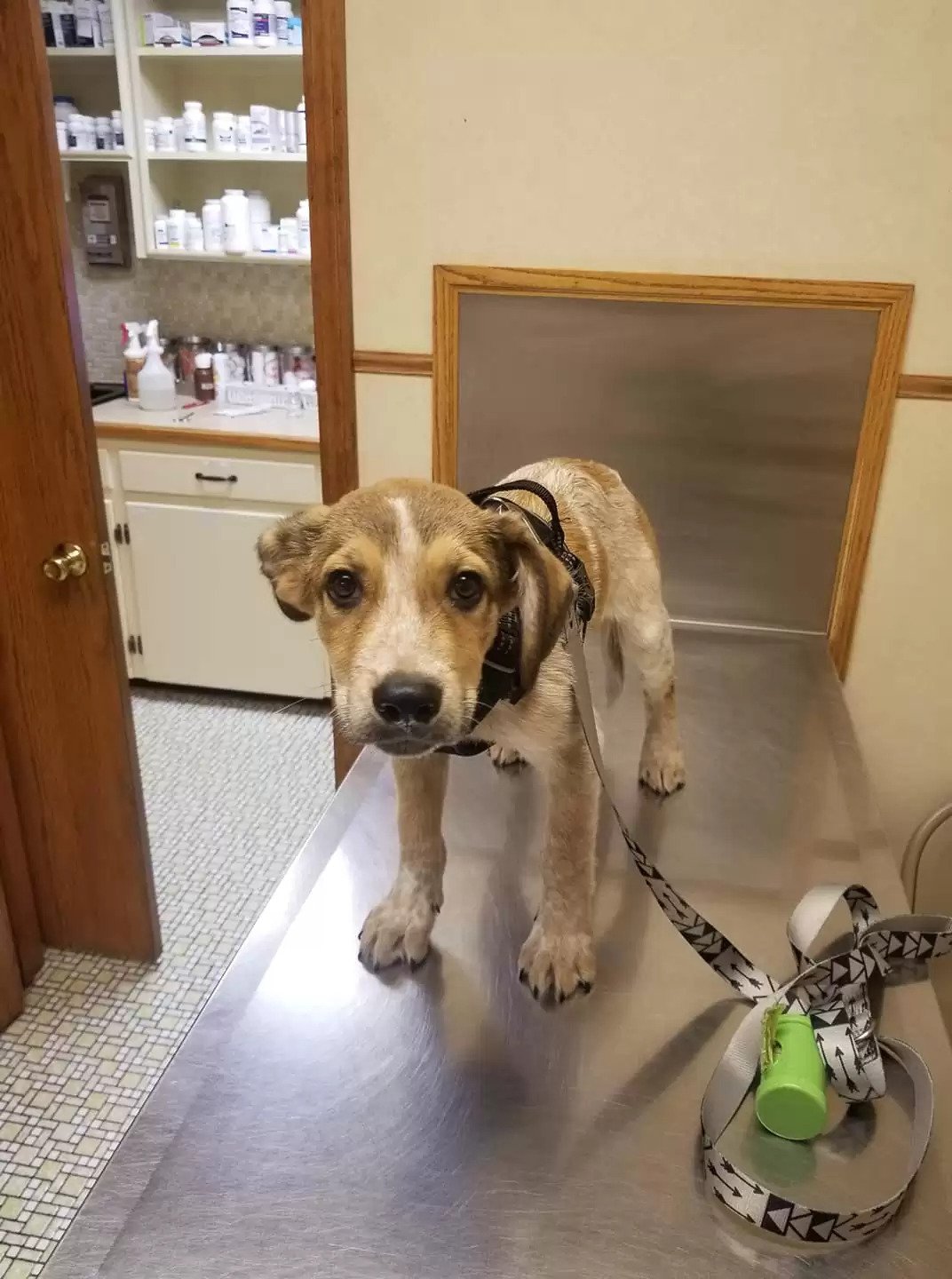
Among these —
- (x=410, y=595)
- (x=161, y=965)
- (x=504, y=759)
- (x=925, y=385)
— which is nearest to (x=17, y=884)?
(x=161, y=965)

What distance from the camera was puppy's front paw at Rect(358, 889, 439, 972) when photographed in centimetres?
112

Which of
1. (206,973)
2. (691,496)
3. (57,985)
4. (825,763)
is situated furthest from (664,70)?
(57,985)

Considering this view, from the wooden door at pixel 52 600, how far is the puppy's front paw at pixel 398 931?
44.3 inches

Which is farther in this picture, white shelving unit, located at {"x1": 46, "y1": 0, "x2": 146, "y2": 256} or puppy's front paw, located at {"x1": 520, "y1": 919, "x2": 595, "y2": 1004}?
white shelving unit, located at {"x1": 46, "y1": 0, "x2": 146, "y2": 256}

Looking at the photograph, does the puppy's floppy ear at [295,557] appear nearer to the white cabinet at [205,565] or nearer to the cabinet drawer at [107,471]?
the white cabinet at [205,565]

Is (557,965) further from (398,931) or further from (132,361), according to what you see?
(132,361)

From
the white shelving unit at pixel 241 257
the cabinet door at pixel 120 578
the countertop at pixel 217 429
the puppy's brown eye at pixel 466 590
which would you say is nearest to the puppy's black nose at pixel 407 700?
the puppy's brown eye at pixel 466 590

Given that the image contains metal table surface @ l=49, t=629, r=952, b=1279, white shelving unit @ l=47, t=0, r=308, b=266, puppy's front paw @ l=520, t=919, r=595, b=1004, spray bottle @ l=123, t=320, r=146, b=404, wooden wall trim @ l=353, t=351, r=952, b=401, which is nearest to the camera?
metal table surface @ l=49, t=629, r=952, b=1279

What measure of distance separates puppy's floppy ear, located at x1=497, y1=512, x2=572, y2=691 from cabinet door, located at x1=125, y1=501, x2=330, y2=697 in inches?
96.3

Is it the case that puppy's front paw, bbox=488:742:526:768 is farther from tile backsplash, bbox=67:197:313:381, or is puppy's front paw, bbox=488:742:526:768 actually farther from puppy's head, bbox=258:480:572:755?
tile backsplash, bbox=67:197:313:381

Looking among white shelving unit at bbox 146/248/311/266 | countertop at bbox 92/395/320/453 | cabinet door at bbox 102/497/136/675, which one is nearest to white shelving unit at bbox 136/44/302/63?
white shelving unit at bbox 146/248/311/266

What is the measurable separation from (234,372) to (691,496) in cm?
245

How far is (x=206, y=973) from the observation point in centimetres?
240

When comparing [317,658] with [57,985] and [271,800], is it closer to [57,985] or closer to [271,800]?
[271,800]
